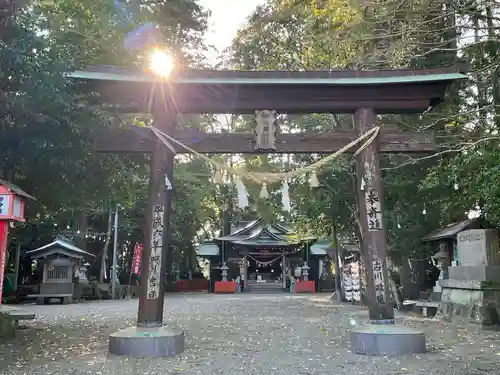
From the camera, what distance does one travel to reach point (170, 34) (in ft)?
69.3

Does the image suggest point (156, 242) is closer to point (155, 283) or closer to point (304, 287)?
point (155, 283)

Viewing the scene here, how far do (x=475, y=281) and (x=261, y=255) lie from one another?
2281cm

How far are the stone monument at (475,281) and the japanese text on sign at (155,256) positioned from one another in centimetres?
826

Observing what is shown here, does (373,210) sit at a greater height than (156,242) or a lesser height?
greater

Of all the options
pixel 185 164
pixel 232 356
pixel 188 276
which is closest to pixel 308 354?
pixel 232 356

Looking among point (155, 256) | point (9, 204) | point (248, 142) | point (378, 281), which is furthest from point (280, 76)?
point (9, 204)

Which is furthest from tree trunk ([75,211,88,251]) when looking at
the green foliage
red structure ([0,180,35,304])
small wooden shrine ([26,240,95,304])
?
red structure ([0,180,35,304])

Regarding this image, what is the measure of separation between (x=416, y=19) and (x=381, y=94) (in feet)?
9.41

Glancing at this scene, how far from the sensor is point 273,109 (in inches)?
344

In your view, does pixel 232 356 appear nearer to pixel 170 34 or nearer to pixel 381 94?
pixel 381 94

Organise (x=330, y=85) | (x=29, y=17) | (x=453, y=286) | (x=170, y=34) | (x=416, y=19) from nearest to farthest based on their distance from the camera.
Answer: (x=29, y=17), (x=330, y=85), (x=416, y=19), (x=453, y=286), (x=170, y=34)

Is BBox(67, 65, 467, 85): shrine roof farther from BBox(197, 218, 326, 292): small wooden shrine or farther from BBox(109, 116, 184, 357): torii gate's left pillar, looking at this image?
BBox(197, 218, 326, 292): small wooden shrine

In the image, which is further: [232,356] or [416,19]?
[416,19]

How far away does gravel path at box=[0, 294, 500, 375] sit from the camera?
21.8 ft
